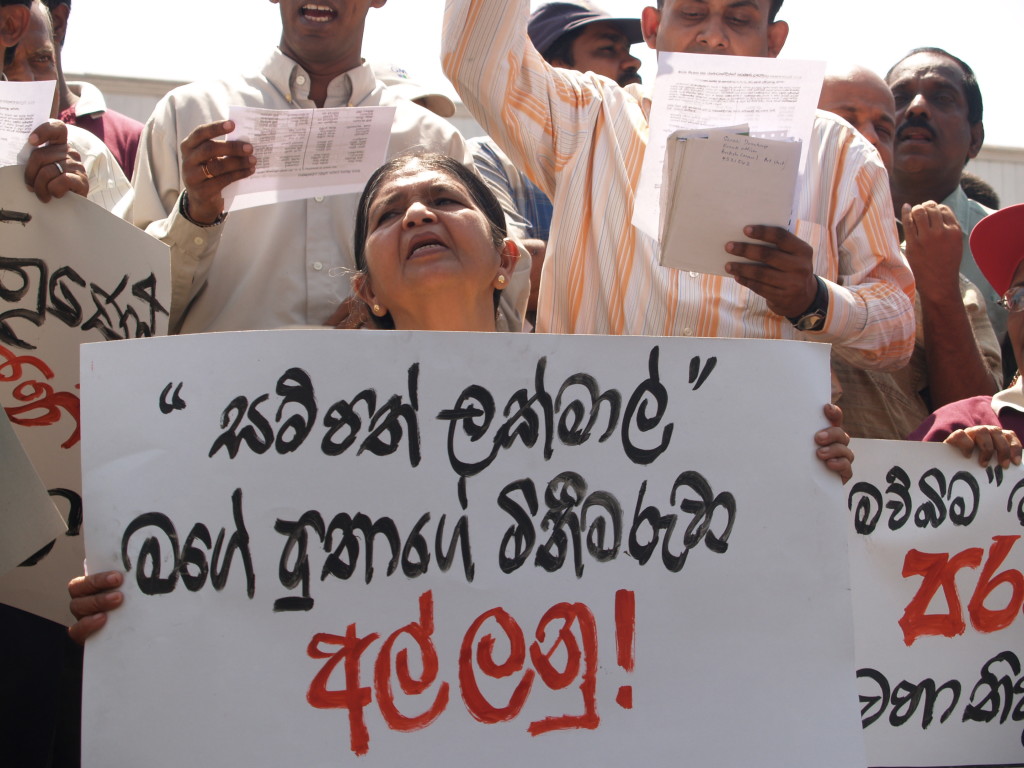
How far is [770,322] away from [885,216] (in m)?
0.42

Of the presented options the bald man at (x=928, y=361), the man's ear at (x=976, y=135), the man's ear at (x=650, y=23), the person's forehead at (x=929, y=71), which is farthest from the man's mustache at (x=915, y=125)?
the man's ear at (x=650, y=23)

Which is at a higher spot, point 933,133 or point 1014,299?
point 933,133

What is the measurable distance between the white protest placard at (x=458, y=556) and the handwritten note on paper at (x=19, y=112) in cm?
71

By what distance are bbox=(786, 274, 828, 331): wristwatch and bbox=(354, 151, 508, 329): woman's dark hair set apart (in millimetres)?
700

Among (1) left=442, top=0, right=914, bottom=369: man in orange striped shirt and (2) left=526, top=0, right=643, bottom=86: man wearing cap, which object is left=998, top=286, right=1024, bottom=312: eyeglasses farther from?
(2) left=526, top=0, right=643, bottom=86: man wearing cap

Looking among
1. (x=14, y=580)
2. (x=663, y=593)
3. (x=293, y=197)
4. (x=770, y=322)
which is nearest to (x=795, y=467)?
(x=663, y=593)

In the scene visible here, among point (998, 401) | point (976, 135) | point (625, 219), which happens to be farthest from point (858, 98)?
point (625, 219)

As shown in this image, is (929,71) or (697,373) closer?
(697,373)

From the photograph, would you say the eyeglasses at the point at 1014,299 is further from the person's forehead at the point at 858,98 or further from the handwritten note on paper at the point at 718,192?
the handwritten note on paper at the point at 718,192

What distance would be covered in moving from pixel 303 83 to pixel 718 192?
54.1 inches

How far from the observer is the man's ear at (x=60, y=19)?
12.6ft

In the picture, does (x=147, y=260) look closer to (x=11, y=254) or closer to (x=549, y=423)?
(x=11, y=254)

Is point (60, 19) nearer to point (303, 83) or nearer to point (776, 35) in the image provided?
point (303, 83)

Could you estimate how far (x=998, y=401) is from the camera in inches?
114
